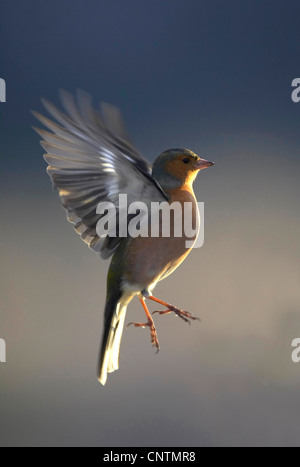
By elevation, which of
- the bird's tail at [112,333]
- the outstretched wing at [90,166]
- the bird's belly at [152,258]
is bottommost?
the bird's tail at [112,333]

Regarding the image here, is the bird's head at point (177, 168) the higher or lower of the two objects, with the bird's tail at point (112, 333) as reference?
higher

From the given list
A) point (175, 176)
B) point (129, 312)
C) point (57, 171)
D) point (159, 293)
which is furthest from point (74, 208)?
point (159, 293)

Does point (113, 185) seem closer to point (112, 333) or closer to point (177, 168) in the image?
point (177, 168)

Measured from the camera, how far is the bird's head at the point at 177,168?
87cm

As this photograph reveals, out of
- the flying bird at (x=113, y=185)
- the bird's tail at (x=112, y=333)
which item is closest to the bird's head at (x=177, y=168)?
the flying bird at (x=113, y=185)

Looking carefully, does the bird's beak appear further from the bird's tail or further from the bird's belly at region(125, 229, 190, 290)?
the bird's tail

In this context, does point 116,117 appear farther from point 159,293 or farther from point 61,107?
point 159,293

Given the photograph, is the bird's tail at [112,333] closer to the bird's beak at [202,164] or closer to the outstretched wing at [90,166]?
the outstretched wing at [90,166]

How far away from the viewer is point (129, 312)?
125 centimetres

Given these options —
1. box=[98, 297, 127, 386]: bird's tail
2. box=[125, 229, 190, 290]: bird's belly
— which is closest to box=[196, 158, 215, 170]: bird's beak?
box=[125, 229, 190, 290]: bird's belly

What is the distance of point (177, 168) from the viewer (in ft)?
2.87

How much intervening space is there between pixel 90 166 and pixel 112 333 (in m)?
0.26

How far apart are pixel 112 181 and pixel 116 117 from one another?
95 millimetres

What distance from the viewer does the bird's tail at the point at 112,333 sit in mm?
851
